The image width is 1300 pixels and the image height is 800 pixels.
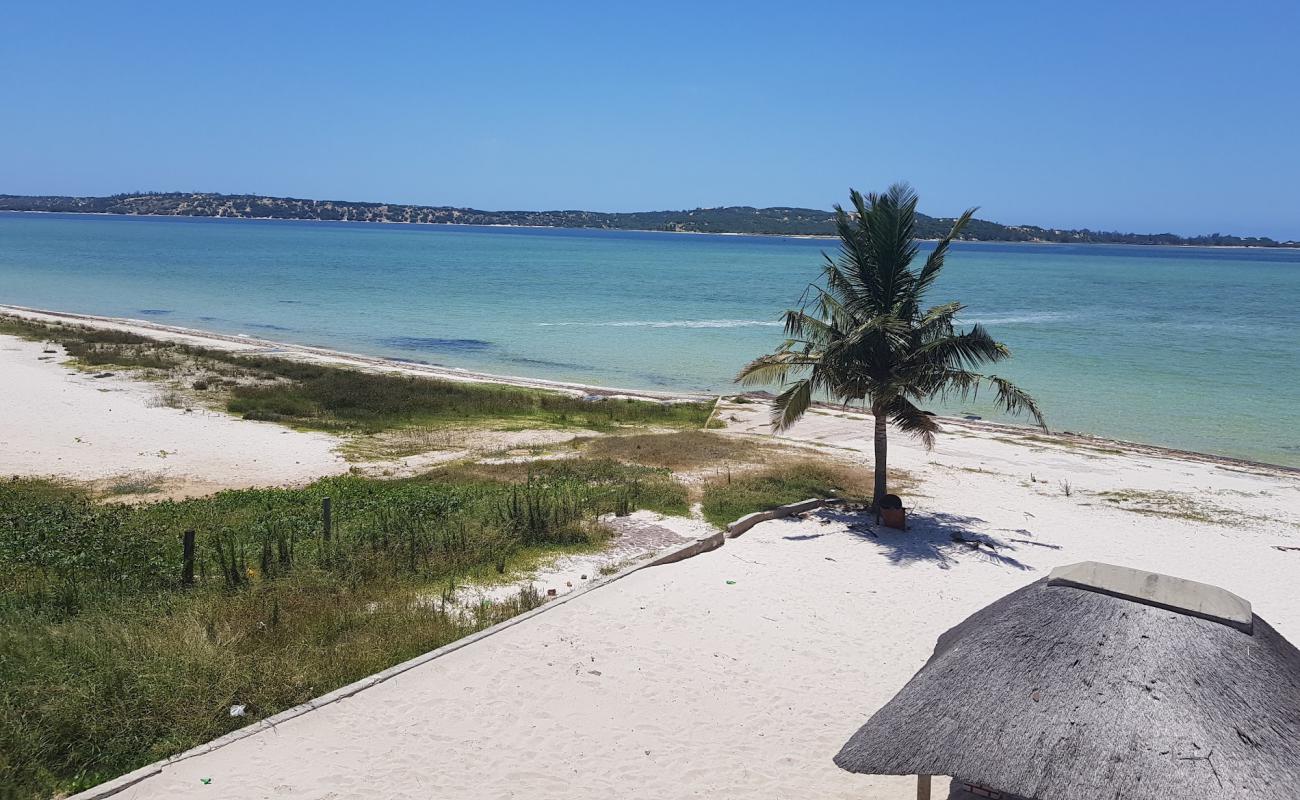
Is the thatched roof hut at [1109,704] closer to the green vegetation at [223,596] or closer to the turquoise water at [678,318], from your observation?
the green vegetation at [223,596]

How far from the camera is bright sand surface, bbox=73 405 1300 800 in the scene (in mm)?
7938

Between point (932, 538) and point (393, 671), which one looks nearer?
point (393, 671)

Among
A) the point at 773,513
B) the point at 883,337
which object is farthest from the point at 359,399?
the point at 883,337

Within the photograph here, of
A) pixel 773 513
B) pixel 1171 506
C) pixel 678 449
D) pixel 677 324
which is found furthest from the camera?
pixel 677 324

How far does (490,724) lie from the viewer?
8.74 meters

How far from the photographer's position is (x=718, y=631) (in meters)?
11.3

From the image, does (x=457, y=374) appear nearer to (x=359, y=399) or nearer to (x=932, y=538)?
(x=359, y=399)

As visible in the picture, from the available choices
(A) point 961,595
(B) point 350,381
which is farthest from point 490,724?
(B) point 350,381

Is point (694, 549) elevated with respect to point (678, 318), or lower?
lower

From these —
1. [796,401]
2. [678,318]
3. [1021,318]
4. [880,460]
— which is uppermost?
[796,401]

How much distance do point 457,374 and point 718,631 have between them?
29.5 metres

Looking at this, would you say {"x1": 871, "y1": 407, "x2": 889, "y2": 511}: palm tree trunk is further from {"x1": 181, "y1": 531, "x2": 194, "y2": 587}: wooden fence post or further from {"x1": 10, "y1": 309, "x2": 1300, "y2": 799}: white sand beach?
{"x1": 181, "y1": 531, "x2": 194, "y2": 587}: wooden fence post

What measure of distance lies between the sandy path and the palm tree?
418 inches

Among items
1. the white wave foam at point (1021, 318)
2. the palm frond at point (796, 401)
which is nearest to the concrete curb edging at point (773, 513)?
the palm frond at point (796, 401)
